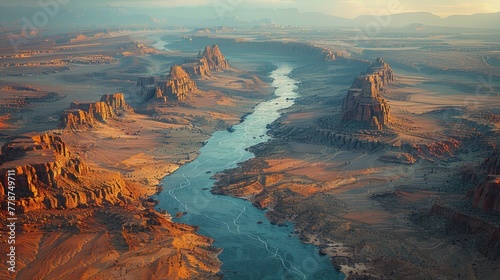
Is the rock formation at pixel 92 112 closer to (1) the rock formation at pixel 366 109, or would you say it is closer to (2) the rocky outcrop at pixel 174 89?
(2) the rocky outcrop at pixel 174 89

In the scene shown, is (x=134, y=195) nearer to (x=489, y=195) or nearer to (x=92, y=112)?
(x=92, y=112)

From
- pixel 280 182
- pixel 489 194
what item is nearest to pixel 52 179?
pixel 280 182

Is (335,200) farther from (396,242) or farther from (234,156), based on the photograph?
(234,156)

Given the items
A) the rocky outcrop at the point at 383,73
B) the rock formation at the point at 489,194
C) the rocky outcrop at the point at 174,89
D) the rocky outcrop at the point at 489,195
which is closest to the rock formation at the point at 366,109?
the rock formation at the point at 489,194

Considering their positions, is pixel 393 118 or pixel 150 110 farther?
pixel 150 110

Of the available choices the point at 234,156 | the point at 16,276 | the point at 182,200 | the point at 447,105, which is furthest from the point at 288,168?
the point at 447,105

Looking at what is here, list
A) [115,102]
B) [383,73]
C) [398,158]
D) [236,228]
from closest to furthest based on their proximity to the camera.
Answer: [236,228] < [398,158] < [115,102] < [383,73]

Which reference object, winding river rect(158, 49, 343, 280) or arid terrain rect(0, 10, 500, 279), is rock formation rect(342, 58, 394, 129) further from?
winding river rect(158, 49, 343, 280)

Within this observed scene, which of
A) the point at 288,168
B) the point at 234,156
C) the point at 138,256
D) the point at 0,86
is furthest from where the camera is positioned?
the point at 0,86
